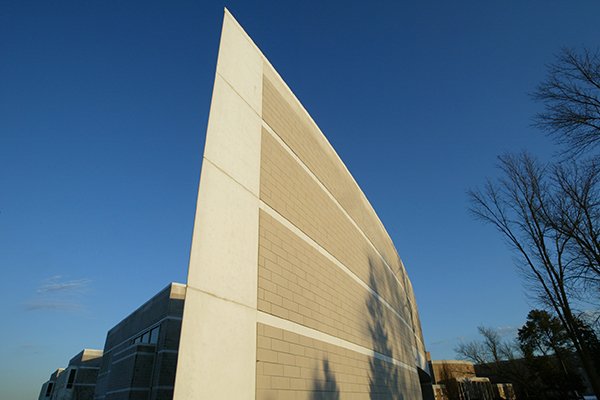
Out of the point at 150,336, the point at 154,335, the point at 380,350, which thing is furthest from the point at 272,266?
the point at 150,336

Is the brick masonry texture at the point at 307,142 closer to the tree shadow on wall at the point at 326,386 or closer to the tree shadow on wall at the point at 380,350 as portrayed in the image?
the tree shadow on wall at the point at 380,350

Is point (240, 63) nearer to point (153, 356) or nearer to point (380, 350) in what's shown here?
point (380, 350)

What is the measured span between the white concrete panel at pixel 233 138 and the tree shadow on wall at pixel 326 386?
4.04 meters

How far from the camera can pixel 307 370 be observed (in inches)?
239

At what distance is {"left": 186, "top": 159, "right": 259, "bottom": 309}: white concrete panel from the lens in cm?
448

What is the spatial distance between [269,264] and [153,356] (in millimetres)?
19196

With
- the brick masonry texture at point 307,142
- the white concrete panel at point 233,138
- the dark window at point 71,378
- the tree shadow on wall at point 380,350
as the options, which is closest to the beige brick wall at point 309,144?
the brick masonry texture at point 307,142

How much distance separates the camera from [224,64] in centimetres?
646

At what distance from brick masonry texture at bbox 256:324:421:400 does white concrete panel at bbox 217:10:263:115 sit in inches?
195

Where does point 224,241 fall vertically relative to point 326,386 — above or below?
above

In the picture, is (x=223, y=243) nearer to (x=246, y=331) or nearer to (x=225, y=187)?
(x=225, y=187)

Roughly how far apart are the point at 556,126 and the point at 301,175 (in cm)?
677

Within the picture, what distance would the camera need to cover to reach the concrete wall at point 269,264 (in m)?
4.41

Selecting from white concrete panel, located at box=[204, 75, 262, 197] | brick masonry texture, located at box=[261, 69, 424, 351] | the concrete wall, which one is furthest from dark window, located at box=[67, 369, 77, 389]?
white concrete panel, located at box=[204, 75, 262, 197]
